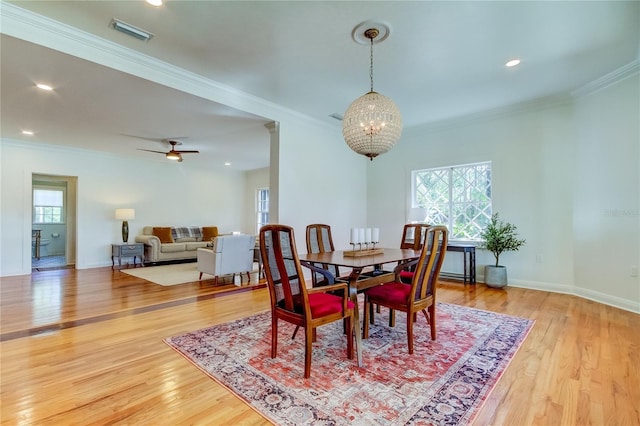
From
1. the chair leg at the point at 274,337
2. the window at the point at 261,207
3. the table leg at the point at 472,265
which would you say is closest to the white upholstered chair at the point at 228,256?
the chair leg at the point at 274,337

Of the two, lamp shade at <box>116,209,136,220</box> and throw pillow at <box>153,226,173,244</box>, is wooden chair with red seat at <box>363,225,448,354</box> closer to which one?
throw pillow at <box>153,226,173,244</box>

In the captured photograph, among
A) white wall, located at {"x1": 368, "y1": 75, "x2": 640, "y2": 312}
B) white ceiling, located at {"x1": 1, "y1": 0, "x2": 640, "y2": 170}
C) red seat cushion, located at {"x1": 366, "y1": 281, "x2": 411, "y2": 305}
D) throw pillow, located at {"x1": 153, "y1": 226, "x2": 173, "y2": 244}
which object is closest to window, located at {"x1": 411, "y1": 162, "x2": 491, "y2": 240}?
white wall, located at {"x1": 368, "y1": 75, "x2": 640, "y2": 312}

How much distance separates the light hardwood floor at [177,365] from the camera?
1.65 meters

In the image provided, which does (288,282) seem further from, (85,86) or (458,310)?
(85,86)

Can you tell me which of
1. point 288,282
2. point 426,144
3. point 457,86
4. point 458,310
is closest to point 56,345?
point 288,282

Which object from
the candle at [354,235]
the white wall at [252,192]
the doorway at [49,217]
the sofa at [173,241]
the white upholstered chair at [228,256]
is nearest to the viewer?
the candle at [354,235]

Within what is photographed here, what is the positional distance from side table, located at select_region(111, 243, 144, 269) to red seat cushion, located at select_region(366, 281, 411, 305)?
Result: 6333 millimetres

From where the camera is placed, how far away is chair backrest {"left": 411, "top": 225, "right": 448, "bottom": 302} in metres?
2.41

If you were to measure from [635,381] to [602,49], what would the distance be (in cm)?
314

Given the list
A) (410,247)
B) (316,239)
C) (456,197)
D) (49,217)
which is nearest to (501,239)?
(456,197)

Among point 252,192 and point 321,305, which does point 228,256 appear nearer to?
point 321,305

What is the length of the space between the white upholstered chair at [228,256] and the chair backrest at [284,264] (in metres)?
2.88

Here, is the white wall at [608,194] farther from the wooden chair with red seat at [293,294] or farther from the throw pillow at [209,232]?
the throw pillow at [209,232]

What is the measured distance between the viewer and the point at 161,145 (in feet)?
20.7
